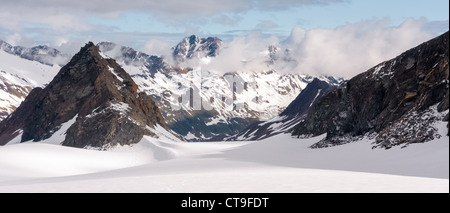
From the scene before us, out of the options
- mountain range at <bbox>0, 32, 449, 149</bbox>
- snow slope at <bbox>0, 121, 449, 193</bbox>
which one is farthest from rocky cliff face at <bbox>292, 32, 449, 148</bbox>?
snow slope at <bbox>0, 121, 449, 193</bbox>

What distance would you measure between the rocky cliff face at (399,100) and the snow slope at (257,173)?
3.11 m

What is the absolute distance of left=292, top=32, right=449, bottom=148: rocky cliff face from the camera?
135 ft

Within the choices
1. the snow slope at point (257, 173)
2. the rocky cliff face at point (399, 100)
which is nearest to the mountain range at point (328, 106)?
the rocky cliff face at point (399, 100)

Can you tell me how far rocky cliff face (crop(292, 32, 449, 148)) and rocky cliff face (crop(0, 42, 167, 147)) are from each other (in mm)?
59663

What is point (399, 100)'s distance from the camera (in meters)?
53.0

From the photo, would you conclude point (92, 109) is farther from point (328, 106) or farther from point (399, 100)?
point (399, 100)

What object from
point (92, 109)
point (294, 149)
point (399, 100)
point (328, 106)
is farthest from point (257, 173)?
point (92, 109)

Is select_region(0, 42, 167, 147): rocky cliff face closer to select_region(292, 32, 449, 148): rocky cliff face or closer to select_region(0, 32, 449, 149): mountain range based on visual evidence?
select_region(0, 32, 449, 149): mountain range

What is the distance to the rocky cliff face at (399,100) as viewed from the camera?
41.2 metres
